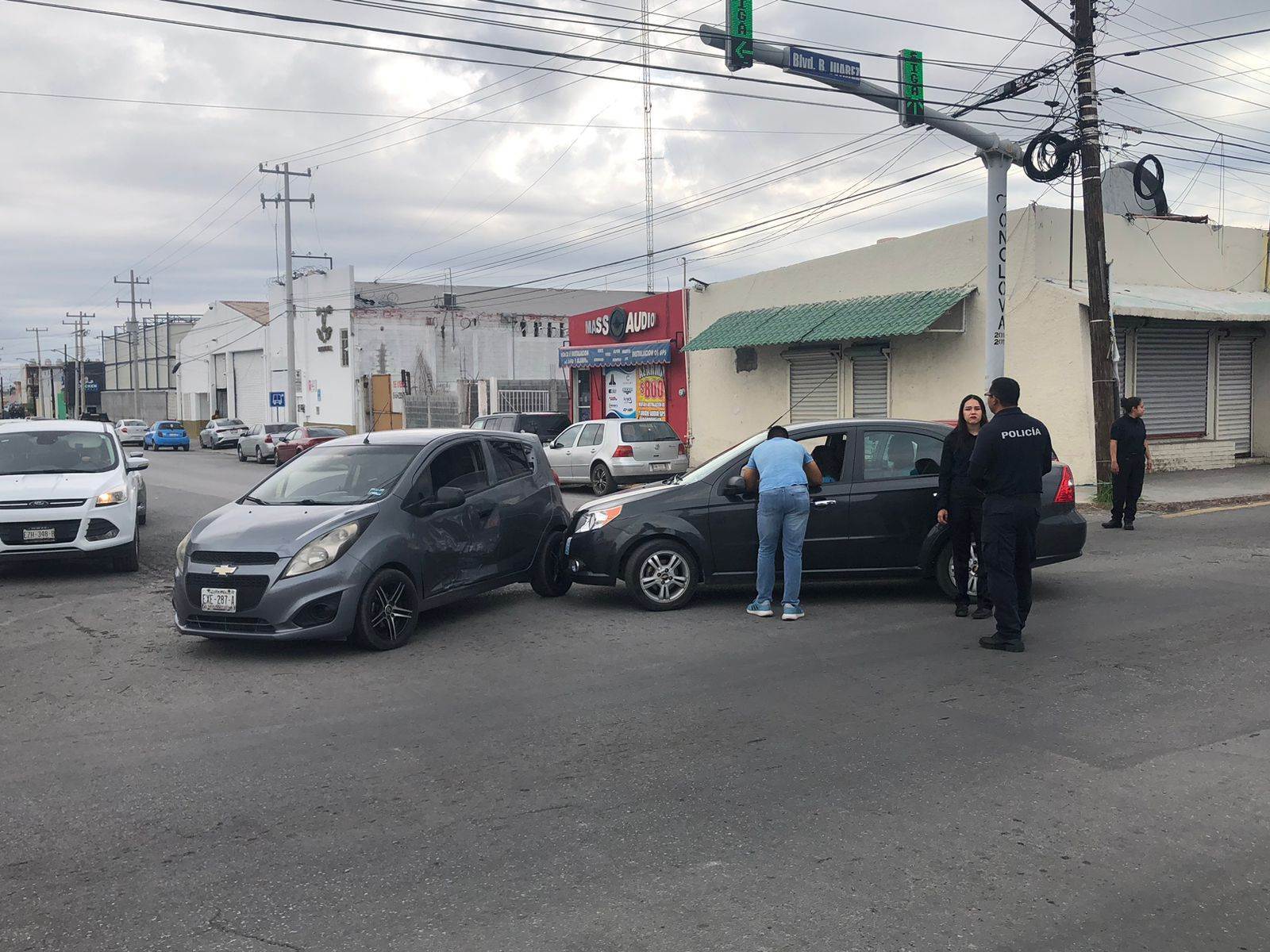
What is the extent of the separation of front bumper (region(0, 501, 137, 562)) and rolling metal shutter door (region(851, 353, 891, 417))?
593 inches

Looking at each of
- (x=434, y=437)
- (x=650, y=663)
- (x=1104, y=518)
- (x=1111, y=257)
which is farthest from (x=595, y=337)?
(x=650, y=663)

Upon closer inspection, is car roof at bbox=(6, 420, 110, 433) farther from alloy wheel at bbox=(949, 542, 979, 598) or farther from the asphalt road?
alloy wheel at bbox=(949, 542, 979, 598)

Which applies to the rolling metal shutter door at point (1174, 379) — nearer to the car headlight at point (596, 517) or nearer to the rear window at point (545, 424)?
the rear window at point (545, 424)

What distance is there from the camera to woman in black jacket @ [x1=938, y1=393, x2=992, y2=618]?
8492 mm

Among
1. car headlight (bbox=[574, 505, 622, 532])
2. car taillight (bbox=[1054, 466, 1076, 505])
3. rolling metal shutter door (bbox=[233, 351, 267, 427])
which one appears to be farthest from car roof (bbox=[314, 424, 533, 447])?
rolling metal shutter door (bbox=[233, 351, 267, 427])

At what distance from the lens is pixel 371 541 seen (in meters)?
7.91

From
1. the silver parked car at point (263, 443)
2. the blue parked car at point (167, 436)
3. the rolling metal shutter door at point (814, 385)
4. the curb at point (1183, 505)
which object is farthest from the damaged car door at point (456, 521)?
the blue parked car at point (167, 436)

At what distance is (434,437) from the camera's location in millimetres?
9219

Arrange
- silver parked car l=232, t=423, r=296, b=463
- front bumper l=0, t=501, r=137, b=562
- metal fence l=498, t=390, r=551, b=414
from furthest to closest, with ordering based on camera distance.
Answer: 1. metal fence l=498, t=390, r=551, b=414
2. silver parked car l=232, t=423, r=296, b=463
3. front bumper l=0, t=501, r=137, b=562

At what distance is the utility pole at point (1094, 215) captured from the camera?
1642 cm

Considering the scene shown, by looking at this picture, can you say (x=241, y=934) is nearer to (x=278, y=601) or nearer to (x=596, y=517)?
(x=278, y=601)

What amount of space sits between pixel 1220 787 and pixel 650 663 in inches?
142

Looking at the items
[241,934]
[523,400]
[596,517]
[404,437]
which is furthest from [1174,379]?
[523,400]

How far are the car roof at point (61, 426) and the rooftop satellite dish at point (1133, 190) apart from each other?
18.4 m
